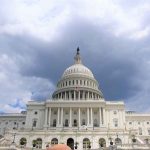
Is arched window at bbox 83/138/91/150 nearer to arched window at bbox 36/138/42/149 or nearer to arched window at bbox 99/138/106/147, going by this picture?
arched window at bbox 99/138/106/147

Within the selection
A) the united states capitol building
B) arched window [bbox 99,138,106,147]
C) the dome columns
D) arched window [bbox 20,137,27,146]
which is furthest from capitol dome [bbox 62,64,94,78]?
arched window [bbox 99,138,106,147]

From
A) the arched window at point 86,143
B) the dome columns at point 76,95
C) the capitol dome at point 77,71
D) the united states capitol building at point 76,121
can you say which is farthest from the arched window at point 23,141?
the capitol dome at point 77,71

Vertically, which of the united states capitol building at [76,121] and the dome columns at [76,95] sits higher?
the dome columns at [76,95]

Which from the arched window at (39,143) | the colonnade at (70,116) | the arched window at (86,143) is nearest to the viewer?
the arched window at (86,143)

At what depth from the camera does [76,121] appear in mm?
140000

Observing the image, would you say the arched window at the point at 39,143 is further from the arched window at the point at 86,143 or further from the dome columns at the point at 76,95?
the dome columns at the point at 76,95

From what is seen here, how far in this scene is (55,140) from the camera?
10912cm

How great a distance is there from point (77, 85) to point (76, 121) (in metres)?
32.3

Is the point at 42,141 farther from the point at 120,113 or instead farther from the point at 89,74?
the point at 89,74

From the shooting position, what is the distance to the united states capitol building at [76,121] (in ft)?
352

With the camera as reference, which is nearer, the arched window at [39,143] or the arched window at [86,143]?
the arched window at [86,143]

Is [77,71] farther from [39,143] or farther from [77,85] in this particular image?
[39,143]

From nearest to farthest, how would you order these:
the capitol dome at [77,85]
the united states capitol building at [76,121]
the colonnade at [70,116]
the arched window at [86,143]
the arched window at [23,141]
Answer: the arched window at [86,143] < the united states capitol building at [76,121] < the arched window at [23,141] < the colonnade at [70,116] < the capitol dome at [77,85]

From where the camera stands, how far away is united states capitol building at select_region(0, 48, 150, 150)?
107m
